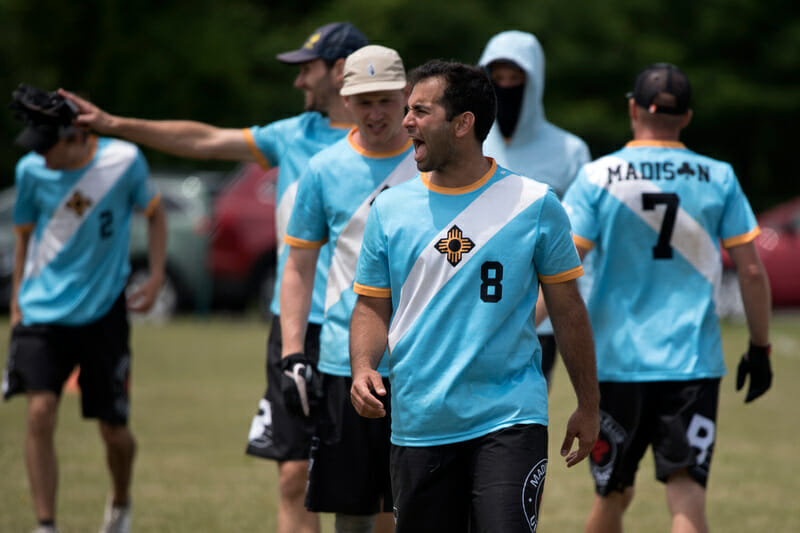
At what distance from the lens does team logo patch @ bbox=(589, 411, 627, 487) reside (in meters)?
5.96

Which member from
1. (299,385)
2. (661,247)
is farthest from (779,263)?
(299,385)

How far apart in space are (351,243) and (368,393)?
1197mm

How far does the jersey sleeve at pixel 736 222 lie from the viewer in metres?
5.80

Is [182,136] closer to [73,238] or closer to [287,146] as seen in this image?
[287,146]

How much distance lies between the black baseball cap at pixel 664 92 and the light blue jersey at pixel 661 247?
0.65 ft

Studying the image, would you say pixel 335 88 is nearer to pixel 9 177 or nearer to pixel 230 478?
pixel 230 478

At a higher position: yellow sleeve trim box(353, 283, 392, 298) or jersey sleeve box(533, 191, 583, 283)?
jersey sleeve box(533, 191, 583, 283)

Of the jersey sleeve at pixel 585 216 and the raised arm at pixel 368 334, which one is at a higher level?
the jersey sleeve at pixel 585 216

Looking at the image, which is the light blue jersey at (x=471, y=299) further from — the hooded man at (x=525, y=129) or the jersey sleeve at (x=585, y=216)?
the hooded man at (x=525, y=129)

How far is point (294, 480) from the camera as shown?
5.92 metres

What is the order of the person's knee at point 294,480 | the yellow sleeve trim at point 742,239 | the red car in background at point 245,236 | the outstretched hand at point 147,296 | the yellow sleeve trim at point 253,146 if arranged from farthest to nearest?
the red car in background at point 245,236 < the outstretched hand at point 147,296 < the yellow sleeve trim at point 253,146 < the person's knee at point 294,480 < the yellow sleeve trim at point 742,239

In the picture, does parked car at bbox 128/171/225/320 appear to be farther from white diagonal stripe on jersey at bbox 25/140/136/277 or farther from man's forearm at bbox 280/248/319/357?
man's forearm at bbox 280/248/319/357

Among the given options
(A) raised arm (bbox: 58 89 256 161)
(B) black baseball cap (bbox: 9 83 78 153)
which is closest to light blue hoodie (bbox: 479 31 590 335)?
(A) raised arm (bbox: 58 89 256 161)

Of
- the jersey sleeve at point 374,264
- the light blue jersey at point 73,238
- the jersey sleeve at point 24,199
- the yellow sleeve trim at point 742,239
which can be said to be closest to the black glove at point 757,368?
the yellow sleeve trim at point 742,239
